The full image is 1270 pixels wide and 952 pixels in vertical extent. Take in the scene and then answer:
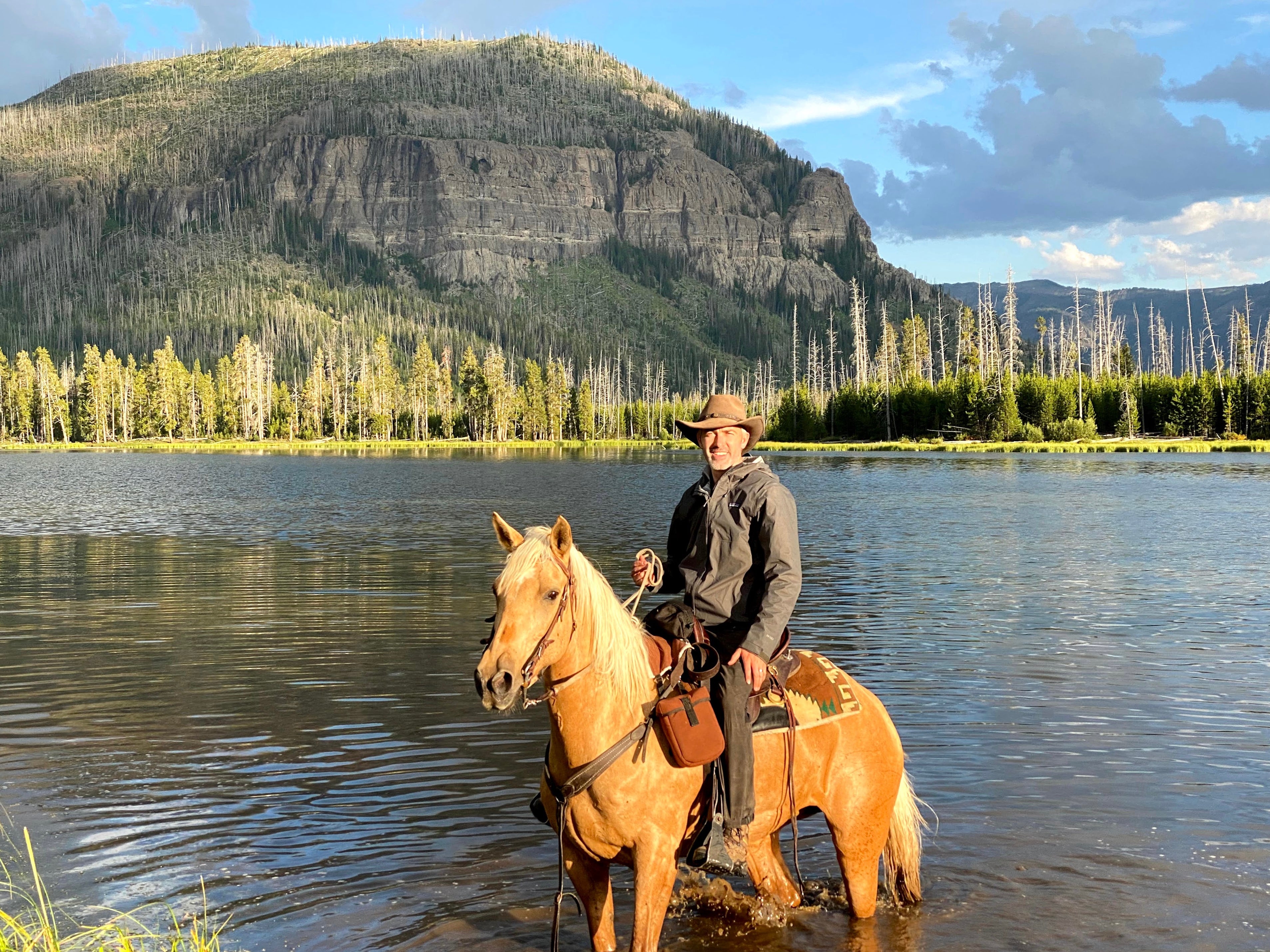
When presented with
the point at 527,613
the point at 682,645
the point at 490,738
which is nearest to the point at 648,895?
the point at 682,645

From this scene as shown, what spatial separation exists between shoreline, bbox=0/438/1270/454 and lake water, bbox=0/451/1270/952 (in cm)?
6247

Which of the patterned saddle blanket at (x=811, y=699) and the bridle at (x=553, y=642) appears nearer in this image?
the bridle at (x=553, y=642)

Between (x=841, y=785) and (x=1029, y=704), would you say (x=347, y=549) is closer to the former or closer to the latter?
(x=1029, y=704)

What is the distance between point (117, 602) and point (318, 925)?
18.2 m

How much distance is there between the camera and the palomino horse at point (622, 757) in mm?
5559

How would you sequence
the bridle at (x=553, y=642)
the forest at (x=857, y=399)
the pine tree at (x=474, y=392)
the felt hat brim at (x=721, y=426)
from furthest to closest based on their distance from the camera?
the pine tree at (x=474, y=392)
the forest at (x=857, y=399)
the felt hat brim at (x=721, y=426)
the bridle at (x=553, y=642)

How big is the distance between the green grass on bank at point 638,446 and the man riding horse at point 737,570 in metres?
110

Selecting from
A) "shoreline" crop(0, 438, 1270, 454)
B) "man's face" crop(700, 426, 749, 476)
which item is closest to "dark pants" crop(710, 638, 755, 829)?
"man's face" crop(700, 426, 749, 476)

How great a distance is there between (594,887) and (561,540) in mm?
2437

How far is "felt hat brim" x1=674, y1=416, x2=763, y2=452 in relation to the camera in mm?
6824

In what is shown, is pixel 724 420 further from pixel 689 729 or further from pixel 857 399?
pixel 857 399

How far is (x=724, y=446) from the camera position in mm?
6895

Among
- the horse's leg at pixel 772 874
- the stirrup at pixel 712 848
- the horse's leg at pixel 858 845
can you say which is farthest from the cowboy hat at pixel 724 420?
the horse's leg at pixel 772 874

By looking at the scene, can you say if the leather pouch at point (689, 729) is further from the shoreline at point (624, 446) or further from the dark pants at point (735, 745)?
the shoreline at point (624, 446)
